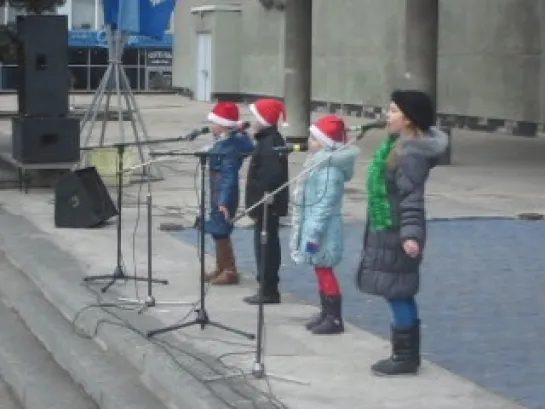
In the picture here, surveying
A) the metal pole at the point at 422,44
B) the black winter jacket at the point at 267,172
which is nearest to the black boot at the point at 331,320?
the black winter jacket at the point at 267,172

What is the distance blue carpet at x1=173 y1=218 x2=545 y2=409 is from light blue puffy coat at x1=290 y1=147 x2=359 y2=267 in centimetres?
78

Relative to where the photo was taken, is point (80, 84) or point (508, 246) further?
point (80, 84)

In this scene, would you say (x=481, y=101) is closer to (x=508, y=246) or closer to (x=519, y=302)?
(x=508, y=246)

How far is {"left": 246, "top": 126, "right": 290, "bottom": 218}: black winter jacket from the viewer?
29.2ft

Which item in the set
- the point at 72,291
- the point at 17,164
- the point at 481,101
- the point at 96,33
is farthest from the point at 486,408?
the point at 96,33

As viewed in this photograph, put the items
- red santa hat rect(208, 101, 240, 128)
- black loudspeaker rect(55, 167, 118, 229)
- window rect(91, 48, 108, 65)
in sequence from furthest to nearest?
window rect(91, 48, 108, 65) → black loudspeaker rect(55, 167, 118, 229) → red santa hat rect(208, 101, 240, 128)

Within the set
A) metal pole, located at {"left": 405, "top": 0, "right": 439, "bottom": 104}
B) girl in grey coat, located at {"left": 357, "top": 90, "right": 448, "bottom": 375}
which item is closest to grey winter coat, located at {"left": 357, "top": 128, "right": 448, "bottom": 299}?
girl in grey coat, located at {"left": 357, "top": 90, "right": 448, "bottom": 375}

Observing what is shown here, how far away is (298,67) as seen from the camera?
25.5 m

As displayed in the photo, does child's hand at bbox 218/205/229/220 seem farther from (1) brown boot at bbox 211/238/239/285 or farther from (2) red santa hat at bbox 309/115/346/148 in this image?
(2) red santa hat at bbox 309/115/346/148

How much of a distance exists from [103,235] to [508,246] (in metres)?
4.15

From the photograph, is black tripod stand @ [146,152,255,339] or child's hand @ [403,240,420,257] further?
black tripod stand @ [146,152,255,339]

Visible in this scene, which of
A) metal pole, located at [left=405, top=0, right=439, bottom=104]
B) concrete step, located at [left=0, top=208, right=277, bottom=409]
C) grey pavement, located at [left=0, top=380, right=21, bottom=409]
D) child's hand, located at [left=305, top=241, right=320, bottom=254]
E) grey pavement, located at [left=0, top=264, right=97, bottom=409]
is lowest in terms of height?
grey pavement, located at [left=0, top=380, right=21, bottom=409]

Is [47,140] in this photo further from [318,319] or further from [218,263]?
[318,319]

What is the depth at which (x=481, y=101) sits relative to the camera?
99.3 ft
